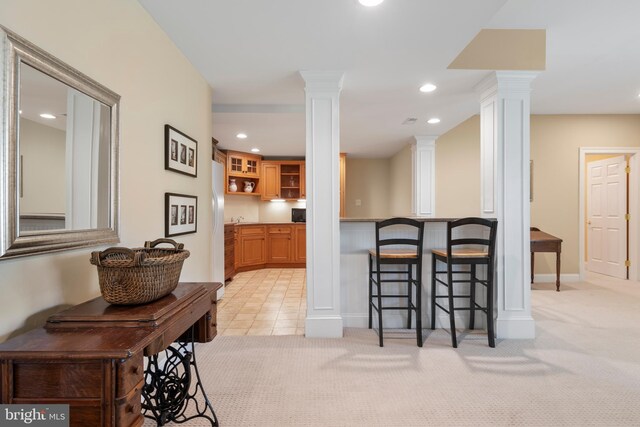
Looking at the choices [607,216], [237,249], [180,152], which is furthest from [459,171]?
[180,152]

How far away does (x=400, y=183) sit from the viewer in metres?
6.39

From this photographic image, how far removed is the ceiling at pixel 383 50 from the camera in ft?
6.36

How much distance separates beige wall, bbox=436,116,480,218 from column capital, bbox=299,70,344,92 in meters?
3.12

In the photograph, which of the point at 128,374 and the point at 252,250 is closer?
the point at 128,374

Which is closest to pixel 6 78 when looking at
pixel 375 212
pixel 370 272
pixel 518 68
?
pixel 370 272

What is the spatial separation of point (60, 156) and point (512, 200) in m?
3.13

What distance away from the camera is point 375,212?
734 centimetres

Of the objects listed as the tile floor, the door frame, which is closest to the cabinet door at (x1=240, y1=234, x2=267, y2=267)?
the tile floor

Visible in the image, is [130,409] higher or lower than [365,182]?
lower

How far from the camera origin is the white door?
16.2 ft

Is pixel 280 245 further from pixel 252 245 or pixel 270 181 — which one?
pixel 270 181

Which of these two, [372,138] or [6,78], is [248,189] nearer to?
[372,138]

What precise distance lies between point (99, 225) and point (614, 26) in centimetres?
390

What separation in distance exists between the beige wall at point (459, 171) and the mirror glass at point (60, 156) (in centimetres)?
486
